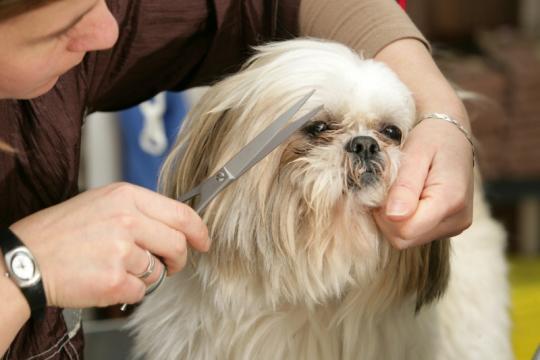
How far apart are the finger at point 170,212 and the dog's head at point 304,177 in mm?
247

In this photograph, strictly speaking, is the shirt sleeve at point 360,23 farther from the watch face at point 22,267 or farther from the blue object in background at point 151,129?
the blue object in background at point 151,129

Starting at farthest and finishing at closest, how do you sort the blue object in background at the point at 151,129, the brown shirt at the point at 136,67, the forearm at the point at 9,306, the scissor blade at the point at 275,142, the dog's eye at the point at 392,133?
the blue object in background at the point at 151,129 < the dog's eye at the point at 392,133 < the brown shirt at the point at 136,67 < the scissor blade at the point at 275,142 < the forearm at the point at 9,306

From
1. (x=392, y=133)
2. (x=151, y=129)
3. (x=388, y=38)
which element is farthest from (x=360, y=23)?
(x=151, y=129)

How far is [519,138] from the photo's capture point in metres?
3.30

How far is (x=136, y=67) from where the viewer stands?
4.24 ft

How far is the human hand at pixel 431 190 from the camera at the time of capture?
3.31ft

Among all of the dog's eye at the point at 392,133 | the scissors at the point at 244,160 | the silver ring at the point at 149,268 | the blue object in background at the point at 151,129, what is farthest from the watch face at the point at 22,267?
the blue object in background at the point at 151,129

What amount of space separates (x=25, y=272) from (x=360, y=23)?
2.08ft

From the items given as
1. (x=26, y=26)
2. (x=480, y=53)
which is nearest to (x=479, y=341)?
(x=26, y=26)

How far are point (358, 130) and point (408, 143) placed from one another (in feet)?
0.31

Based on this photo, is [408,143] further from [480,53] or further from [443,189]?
[480,53]

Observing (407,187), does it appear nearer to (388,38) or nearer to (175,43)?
(388,38)

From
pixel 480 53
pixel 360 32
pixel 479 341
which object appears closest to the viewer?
pixel 360 32

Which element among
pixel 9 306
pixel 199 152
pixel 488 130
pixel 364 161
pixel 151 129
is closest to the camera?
pixel 9 306
